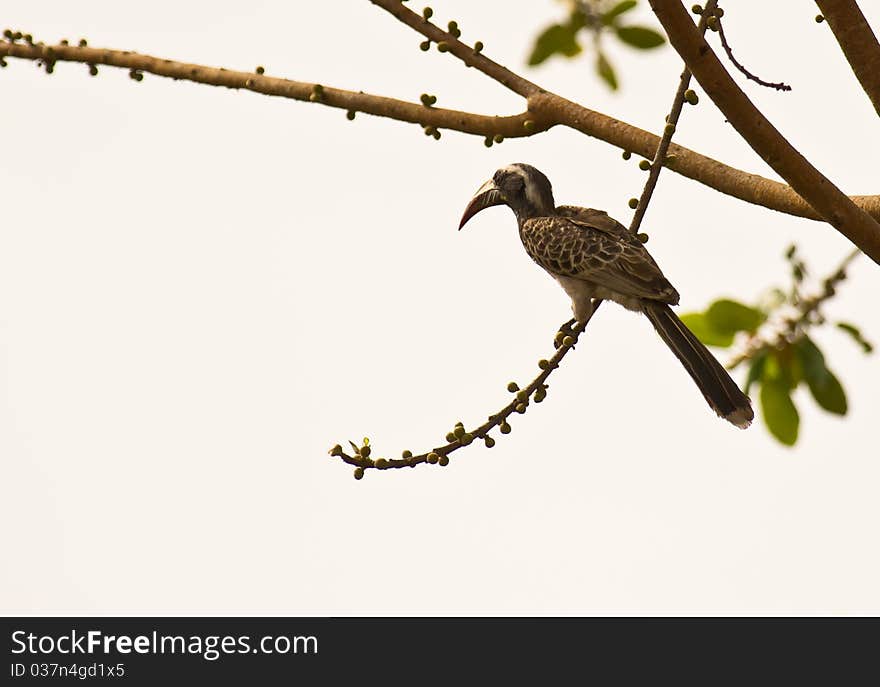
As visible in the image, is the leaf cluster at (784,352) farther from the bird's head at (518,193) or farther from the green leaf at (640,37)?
the bird's head at (518,193)

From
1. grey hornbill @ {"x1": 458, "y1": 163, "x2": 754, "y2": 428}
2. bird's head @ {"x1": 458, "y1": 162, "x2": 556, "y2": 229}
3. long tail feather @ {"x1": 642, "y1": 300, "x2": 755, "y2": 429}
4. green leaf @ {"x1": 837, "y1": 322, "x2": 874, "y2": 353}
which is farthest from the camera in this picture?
bird's head @ {"x1": 458, "y1": 162, "x2": 556, "y2": 229}

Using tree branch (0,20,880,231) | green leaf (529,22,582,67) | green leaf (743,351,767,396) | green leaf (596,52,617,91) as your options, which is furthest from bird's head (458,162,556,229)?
green leaf (743,351,767,396)

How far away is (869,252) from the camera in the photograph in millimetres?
3557

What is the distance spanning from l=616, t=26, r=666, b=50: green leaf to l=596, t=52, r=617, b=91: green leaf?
0.50 feet

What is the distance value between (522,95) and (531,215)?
2.15m

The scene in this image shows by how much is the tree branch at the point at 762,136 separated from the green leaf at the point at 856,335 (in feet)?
1.41

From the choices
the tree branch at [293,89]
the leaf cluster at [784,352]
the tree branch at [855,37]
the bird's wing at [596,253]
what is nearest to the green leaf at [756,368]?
the leaf cluster at [784,352]

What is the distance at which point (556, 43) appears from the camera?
396 centimetres

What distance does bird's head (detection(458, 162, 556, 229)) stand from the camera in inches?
275

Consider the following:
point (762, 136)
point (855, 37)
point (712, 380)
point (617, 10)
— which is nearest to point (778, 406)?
point (762, 136)

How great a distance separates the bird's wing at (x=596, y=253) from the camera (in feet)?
19.4

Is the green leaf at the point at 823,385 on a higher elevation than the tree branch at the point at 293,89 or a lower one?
lower

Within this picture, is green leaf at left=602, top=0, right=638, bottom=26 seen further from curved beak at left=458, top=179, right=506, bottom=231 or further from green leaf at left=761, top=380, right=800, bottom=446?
curved beak at left=458, top=179, right=506, bottom=231

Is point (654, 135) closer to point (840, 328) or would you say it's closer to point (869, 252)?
point (869, 252)
